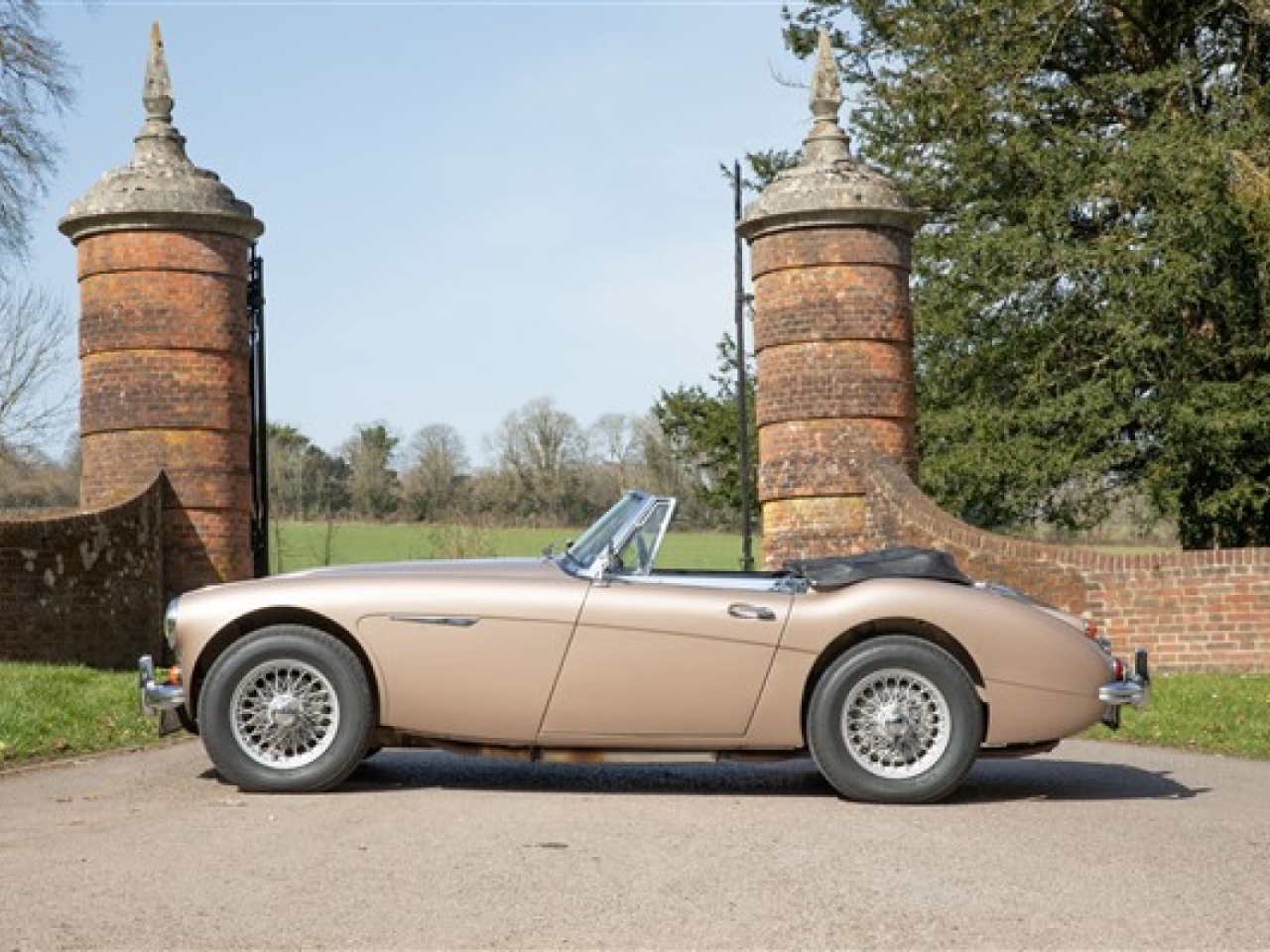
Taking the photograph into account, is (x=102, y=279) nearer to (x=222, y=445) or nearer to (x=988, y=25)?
(x=222, y=445)

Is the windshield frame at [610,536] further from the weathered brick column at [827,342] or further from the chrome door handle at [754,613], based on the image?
the weathered brick column at [827,342]

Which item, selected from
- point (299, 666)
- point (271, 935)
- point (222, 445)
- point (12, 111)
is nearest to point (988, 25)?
point (222, 445)

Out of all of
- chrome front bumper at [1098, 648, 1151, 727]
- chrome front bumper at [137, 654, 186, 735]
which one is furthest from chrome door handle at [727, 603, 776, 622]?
chrome front bumper at [137, 654, 186, 735]

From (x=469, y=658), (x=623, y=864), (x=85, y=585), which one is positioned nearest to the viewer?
(x=623, y=864)

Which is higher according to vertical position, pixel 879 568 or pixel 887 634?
pixel 879 568

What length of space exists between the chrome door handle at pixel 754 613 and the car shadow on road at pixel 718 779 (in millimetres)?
756

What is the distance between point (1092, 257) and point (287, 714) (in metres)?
15.1

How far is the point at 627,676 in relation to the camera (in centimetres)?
761

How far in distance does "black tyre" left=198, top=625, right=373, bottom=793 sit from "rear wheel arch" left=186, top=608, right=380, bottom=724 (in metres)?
0.07

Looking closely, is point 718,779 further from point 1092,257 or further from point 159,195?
point 1092,257

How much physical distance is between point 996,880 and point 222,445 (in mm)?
11047

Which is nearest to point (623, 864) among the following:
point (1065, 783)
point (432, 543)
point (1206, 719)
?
point (1065, 783)

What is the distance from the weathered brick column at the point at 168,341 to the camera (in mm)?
15352

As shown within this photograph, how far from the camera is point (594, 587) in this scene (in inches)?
305
